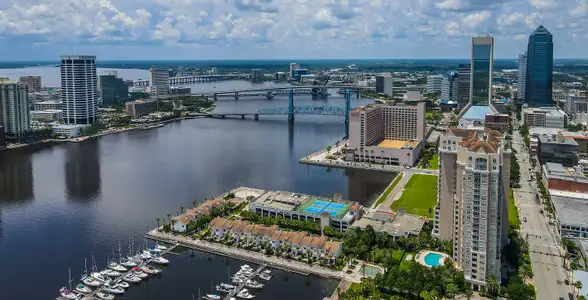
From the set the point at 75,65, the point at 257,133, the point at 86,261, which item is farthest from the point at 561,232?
the point at 75,65

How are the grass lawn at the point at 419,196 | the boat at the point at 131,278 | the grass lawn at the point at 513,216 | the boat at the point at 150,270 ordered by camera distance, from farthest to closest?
the grass lawn at the point at 419,196 < the grass lawn at the point at 513,216 < the boat at the point at 150,270 < the boat at the point at 131,278

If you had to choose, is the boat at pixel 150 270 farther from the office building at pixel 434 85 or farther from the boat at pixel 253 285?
the office building at pixel 434 85

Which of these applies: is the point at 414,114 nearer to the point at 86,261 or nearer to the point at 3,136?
the point at 86,261

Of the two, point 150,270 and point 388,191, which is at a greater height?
point 388,191

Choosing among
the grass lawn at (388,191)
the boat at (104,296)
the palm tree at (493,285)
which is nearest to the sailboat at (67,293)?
the boat at (104,296)

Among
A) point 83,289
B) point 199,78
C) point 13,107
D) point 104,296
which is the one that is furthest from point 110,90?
point 199,78

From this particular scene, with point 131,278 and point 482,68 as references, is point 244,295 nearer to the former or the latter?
point 131,278
